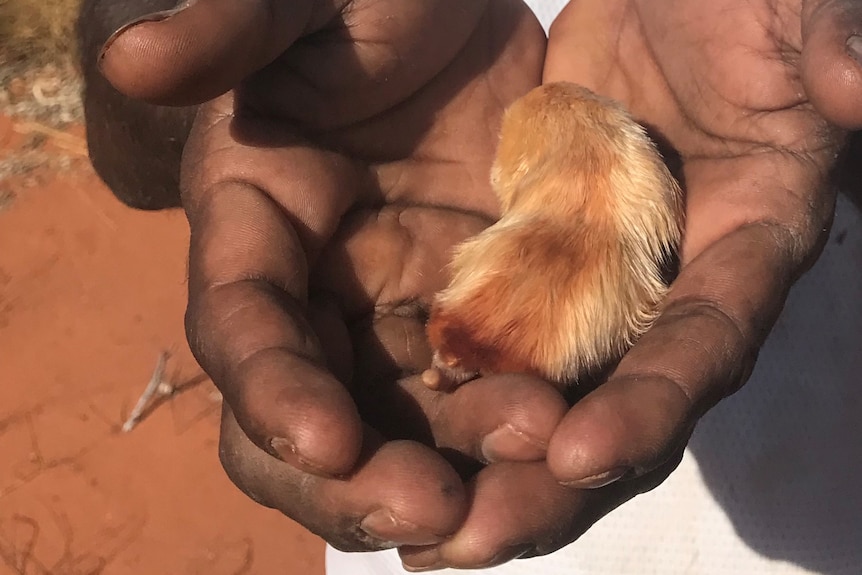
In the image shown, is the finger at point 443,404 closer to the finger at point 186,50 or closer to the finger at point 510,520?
the finger at point 510,520

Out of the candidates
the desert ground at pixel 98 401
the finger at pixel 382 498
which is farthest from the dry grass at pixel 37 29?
the finger at pixel 382 498

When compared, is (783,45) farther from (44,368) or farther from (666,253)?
(44,368)

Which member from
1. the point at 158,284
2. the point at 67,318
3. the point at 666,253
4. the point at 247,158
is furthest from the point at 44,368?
the point at 666,253

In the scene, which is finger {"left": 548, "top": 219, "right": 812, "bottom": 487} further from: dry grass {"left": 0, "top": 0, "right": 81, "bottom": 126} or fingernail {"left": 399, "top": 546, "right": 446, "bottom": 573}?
dry grass {"left": 0, "top": 0, "right": 81, "bottom": 126}

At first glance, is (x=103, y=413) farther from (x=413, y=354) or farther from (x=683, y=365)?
(x=683, y=365)

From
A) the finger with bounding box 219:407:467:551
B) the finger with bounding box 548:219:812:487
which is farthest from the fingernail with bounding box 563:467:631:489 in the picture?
the finger with bounding box 219:407:467:551

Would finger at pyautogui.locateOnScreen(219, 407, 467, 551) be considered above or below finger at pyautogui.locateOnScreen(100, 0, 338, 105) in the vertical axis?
below
